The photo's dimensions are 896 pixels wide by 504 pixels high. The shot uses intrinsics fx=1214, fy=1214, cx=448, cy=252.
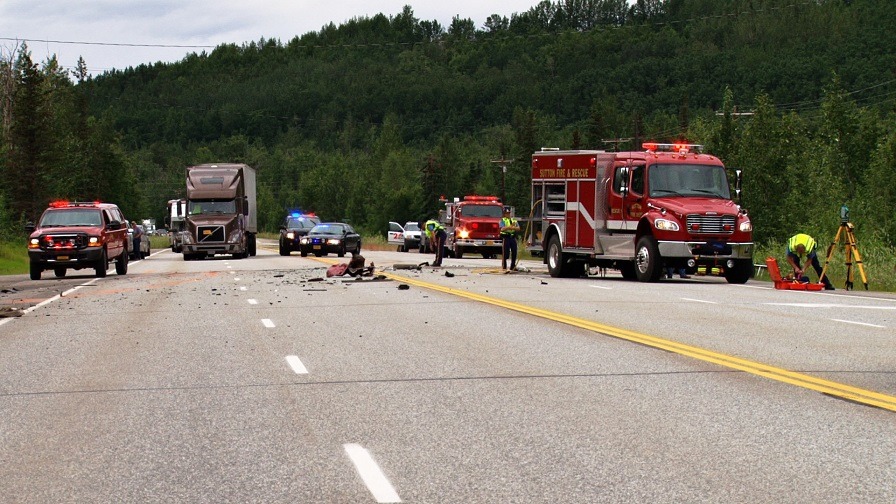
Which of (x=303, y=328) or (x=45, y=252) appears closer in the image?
(x=303, y=328)

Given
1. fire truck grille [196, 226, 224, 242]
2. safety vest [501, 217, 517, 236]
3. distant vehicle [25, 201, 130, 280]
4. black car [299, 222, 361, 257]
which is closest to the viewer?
distant vehicle [25, 201, 130, 280]

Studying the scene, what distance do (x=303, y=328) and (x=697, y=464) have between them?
10.5m

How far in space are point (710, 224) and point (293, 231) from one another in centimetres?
3197

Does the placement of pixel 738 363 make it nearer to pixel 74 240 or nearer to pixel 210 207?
pixel 74 240

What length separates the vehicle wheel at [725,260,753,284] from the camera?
28.3 meters

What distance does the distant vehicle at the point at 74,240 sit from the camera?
34.0 metres

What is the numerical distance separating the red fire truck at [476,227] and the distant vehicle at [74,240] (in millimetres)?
19114

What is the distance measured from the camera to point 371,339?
50.4 ft

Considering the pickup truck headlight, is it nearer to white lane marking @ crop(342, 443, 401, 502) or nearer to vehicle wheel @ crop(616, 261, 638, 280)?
vehicle wheel @ crop(616, 261, 638, 280)

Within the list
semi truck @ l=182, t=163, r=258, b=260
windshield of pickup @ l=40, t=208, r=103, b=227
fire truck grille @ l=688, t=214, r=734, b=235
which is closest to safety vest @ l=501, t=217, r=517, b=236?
fire truck grille @ l=688, t=214, r=734, b=235

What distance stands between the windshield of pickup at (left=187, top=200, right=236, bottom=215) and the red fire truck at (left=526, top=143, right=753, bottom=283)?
20074 millimetres

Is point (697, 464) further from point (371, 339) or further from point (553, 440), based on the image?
point (371, 339)

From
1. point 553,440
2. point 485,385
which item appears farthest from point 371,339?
point 553,440

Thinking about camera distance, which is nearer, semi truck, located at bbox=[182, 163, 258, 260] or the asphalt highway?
the asphalt highway
